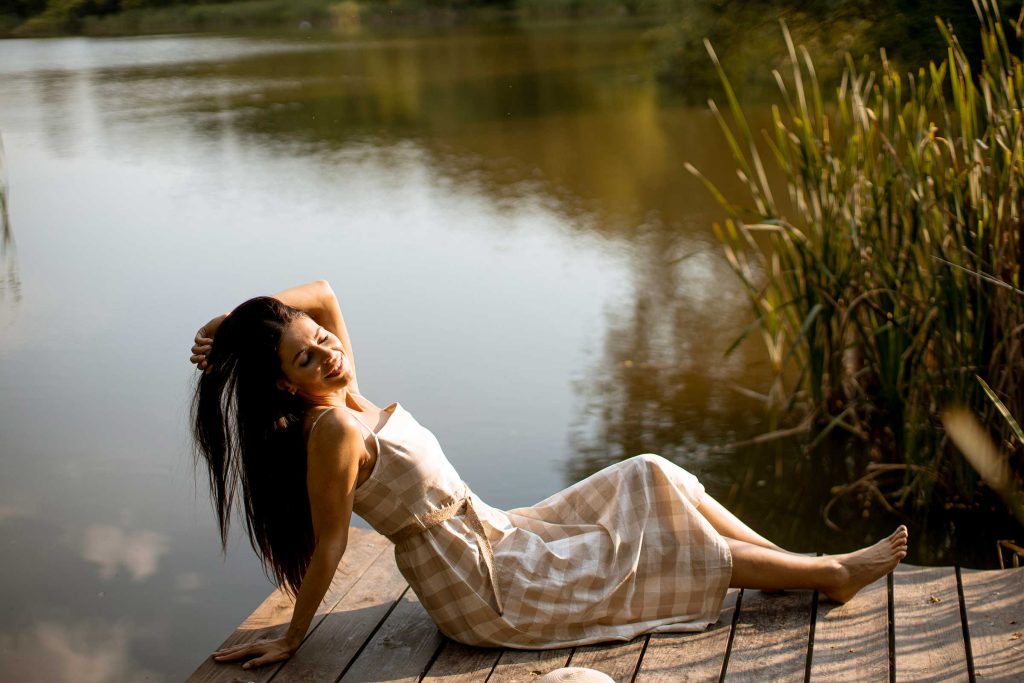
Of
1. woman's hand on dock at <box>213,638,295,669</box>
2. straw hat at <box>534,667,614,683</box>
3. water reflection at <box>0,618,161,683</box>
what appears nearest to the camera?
straw hat at <box>534,667,614,683</box>

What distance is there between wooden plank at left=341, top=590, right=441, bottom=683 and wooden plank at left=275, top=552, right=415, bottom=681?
21mm

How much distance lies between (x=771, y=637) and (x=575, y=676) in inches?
17.9

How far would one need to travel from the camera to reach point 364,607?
2.32 m

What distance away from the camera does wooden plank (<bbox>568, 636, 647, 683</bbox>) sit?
2.00 metres

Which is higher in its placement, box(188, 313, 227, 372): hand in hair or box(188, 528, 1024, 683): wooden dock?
box(188, 313, 227, 372): hand in hair

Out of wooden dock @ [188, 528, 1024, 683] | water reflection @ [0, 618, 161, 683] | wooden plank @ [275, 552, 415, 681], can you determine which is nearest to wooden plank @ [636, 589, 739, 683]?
wooden dock @ [188, 528, 1024, 683]

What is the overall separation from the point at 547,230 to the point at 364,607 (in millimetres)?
4113

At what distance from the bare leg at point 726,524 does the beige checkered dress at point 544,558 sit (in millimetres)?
52

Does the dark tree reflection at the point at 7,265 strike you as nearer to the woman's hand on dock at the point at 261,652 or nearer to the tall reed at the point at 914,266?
the tall reed at the point at 914,266

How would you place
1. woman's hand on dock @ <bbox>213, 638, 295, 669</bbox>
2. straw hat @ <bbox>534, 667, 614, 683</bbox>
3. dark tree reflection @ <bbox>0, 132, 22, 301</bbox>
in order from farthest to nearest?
dark tree reflection @ <bbox>0, 132, 22, 301</bbox>, woman's hand on dock @ <bbox>213, 638, 295, 669</bbox>, straw hat @ <bbox>534, 667, 614, 683</bbox>

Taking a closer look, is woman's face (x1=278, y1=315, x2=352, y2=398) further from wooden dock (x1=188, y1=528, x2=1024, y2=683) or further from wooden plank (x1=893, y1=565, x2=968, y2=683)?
wooden plank (x1=893, y1=565, x2=968, y2=683)

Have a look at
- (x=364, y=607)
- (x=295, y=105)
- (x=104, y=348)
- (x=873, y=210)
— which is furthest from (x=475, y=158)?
(x=364, y=607)

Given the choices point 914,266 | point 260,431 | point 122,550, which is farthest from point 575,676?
point 122,550

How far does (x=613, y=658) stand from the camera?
205cm
